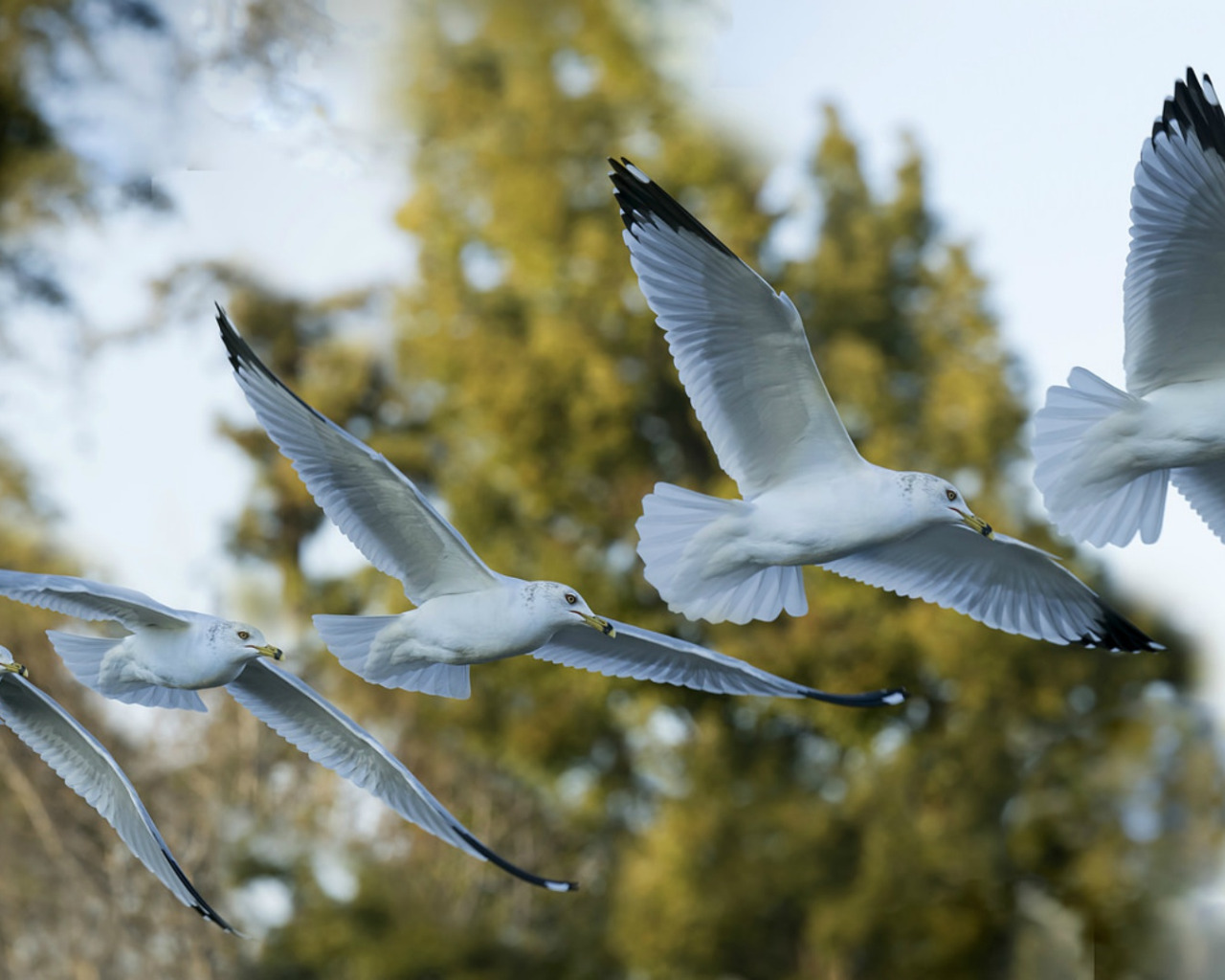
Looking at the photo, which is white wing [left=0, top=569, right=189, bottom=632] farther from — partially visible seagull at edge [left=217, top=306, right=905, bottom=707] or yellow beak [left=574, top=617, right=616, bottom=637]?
yellow beak [left=574, top=617, right=616, bottom=637]

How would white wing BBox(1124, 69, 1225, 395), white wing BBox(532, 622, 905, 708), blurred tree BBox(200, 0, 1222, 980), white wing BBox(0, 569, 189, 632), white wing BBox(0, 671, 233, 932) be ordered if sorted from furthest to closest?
blurred tree BBox(200, 0, 1222, 980)
white wing BBox(0, 671, 233, 932)
white wing BBox(532, 622, 905, 708)
white wing BBox(1124, 69, 1225, 395)
white wing BBox(0, 569, 189, 632)

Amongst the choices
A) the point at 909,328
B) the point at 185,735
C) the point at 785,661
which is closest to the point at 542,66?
the point at 909,328

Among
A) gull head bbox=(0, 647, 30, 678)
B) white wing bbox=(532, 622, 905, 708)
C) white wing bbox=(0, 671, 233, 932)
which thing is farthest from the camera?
white wing bbox=(0, 671, 233, 932)

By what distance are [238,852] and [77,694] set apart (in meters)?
1.46

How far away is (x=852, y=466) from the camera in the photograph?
3762mm

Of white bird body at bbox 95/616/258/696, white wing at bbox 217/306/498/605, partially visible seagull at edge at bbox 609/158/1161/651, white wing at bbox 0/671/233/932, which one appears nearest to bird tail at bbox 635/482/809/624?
partially visible seagull at edge at bbox 609/158/1161/651

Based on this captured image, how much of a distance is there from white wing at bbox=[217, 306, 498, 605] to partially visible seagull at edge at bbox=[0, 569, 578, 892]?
363mm

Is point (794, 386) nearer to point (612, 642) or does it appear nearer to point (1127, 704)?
point (612, 642)

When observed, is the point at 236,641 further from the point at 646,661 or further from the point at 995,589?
the point at 995,589

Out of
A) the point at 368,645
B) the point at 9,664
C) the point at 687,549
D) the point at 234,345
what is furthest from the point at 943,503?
the point at 9,664

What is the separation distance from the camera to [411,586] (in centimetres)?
390

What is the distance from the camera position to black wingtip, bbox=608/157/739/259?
355 cm

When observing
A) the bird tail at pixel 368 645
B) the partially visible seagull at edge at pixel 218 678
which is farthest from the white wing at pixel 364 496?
the partially visible seagull at edge at pixel 218 678

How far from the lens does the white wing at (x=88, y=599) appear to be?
3.34 metres
